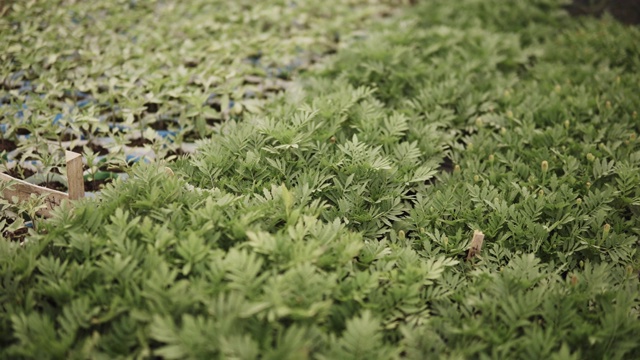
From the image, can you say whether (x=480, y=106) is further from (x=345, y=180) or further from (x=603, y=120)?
(x=345, y=180)

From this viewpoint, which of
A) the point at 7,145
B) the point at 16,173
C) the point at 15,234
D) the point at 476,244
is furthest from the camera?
the point at 7,145

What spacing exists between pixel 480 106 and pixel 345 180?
174 cm

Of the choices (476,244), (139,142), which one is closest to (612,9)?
(476,244)

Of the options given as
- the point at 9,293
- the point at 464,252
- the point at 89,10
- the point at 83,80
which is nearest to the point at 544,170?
the point at 464,252

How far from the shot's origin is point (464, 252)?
2594mm

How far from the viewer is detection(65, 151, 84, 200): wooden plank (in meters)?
2.50

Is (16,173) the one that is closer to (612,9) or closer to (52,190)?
(52,190)

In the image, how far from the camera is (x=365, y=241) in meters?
2.49

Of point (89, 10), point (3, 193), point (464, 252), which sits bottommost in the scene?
point (464, 252)

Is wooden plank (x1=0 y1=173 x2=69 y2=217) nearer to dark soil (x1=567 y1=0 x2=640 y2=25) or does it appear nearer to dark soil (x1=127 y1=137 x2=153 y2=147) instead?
dark soil (x1=127 y1=137 x2=153 y2=147)

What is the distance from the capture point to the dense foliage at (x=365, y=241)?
1.83 meters

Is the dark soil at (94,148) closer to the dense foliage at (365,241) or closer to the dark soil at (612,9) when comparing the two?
the dense foliage at (365,241)

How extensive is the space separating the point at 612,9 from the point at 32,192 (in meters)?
7.81

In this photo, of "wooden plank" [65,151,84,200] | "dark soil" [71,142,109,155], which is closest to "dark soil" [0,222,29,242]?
"wooden plank" [65,151,84,200]
